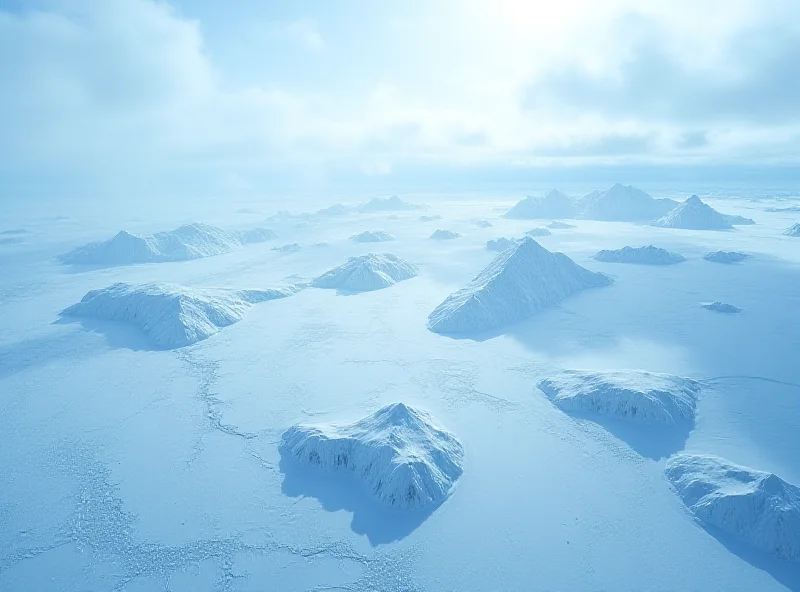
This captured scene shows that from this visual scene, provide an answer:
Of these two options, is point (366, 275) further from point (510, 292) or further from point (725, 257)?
point (725, 257)

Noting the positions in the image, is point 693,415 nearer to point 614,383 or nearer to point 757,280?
point 614,383

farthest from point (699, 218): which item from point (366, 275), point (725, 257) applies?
point (366, 275)

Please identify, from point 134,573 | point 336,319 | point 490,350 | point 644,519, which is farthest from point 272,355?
point 644,519

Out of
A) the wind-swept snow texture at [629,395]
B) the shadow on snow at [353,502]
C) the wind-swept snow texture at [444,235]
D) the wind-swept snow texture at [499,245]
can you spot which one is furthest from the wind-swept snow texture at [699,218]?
the shadow on snow at [353,502]

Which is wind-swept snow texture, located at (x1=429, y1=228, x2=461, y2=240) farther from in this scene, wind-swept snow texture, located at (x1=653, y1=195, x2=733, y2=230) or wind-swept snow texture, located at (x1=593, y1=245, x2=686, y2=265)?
wind-swept snow texture, located at (x1=653, y1=195, x2=733, y2=230)

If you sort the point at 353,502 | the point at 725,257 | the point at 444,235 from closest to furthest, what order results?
the point at 353,502 → the point at 725,257 → the point at 444,235

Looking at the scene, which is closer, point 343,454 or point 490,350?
point 343,454

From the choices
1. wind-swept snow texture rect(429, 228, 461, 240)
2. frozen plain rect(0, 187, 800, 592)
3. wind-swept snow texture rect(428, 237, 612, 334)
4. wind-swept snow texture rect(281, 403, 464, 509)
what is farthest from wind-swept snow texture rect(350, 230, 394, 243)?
wind-swept snow texture rect(281, 403, 464, 509)
